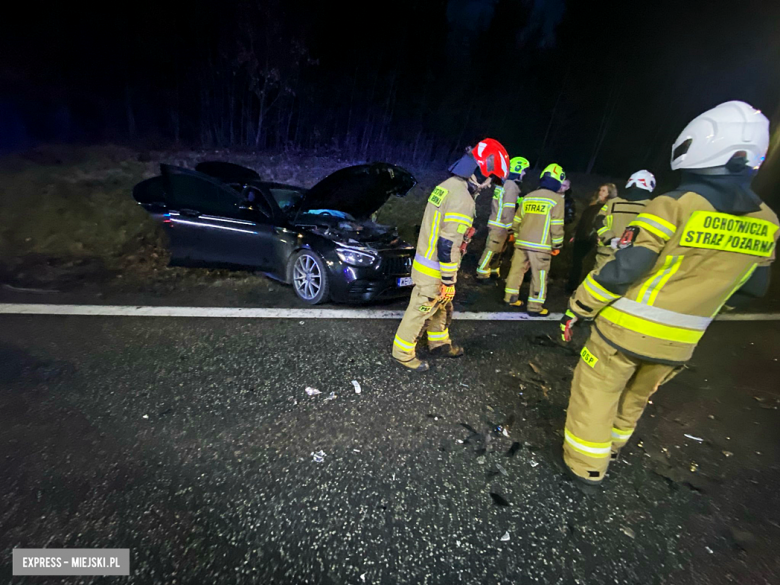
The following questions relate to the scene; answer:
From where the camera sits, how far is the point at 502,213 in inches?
231

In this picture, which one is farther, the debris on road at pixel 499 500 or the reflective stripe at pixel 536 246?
the reflective stripe at pixel 536 246

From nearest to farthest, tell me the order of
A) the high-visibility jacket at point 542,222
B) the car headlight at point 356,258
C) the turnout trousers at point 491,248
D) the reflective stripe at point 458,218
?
the reflective stripe at point 458,218
the car headlight at point 356,258
the high-visibility jacket at point 542,222
the turnout trousers at point 491,248

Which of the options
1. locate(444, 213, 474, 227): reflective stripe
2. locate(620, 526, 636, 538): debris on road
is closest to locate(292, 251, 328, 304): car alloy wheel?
locate(444, 213, 474, 227): reflective stripe

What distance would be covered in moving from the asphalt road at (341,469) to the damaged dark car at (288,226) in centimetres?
117

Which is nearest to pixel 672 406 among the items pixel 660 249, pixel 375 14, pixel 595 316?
pixel 595 316

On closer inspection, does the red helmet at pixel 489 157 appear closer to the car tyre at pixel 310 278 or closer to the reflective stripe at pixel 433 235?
the reflective stripe at pixel 433 235

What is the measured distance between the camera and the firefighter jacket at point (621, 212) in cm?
427

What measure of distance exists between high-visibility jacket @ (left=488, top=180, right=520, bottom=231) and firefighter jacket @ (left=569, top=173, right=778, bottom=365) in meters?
3.98

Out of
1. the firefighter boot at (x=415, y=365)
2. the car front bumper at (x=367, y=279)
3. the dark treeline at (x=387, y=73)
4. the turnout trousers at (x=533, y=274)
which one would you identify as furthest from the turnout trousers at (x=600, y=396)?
the dark treeline at (x=387, y=73)

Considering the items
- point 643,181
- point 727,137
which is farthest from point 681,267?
point 643,181

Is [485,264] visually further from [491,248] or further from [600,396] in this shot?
[600,396]

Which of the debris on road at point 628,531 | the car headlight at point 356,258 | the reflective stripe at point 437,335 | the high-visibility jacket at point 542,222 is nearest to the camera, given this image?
the debris on road at point 628,531

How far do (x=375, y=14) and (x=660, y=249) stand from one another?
356 inches

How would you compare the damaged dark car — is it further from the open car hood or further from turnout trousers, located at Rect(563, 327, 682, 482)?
turnout trousers, located at Rect(563, 327, 682, 482)
